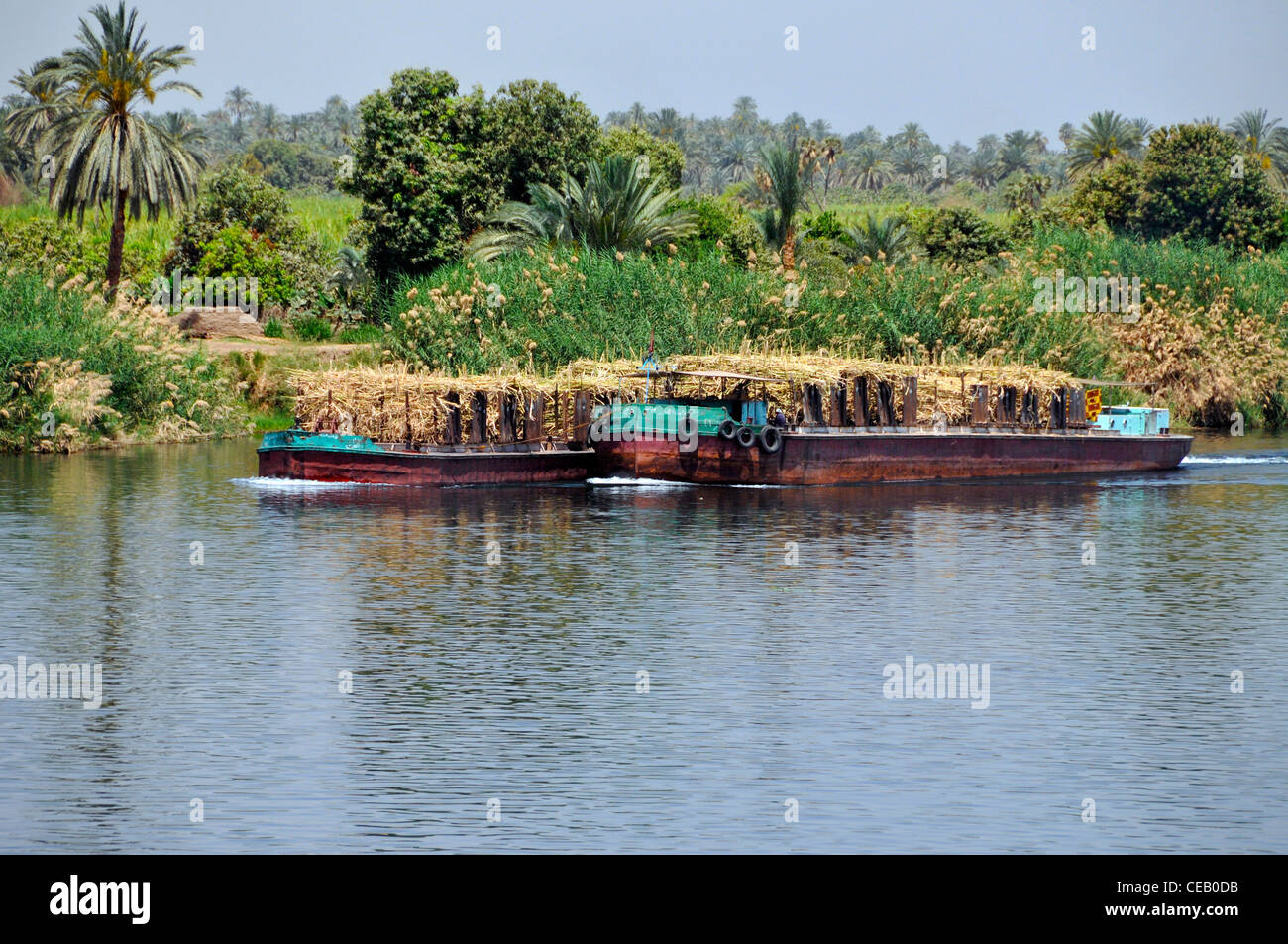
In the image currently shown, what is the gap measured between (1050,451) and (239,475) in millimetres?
27414

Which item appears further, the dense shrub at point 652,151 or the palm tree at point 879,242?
the dense shrub at point 652,151

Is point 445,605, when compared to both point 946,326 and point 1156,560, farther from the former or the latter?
point 946,326

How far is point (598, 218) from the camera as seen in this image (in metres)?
71.9

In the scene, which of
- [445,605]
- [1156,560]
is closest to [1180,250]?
[1156,560]

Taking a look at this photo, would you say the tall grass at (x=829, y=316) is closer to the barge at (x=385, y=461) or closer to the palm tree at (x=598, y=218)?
the palm tree at (x=598, y=218)

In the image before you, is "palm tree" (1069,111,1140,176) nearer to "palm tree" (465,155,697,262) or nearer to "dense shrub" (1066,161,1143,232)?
"dense shrub" (1066,161,1143,232)

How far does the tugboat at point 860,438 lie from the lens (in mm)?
51062

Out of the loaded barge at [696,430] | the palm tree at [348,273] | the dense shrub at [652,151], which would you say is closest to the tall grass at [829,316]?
the loaded barge at [696,430]

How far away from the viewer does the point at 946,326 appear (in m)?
64.5

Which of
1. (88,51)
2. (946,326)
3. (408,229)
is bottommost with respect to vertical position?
(946,326)

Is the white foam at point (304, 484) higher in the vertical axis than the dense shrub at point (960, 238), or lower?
lower

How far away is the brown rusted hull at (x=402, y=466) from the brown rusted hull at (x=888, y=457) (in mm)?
2925
